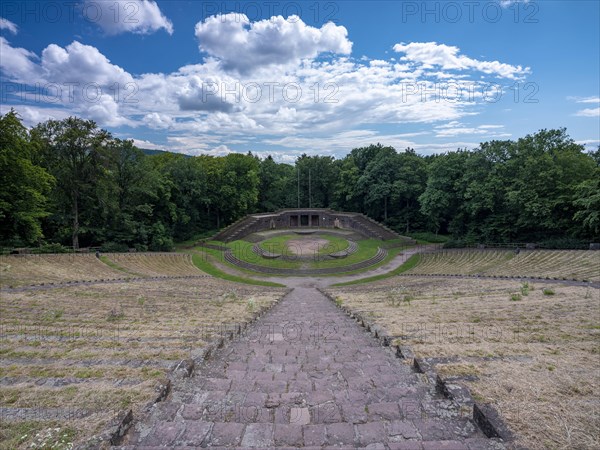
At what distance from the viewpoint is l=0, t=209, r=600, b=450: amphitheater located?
11.7ft

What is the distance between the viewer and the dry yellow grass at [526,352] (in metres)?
3.68

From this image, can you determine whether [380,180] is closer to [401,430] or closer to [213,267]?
[213,267]

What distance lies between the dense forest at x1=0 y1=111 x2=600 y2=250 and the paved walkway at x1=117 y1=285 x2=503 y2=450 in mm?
24518

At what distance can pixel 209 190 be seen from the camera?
5259cm

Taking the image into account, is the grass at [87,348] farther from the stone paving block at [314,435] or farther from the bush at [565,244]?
the bush at [565,244]

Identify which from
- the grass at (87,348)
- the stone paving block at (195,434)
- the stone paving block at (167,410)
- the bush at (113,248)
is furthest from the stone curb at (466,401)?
the bush at (113,248)

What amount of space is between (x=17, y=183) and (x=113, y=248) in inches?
477

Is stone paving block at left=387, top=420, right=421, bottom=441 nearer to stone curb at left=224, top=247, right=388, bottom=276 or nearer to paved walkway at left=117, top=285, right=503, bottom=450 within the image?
paved walkway at left=117, top=285, right=503, bottom=450

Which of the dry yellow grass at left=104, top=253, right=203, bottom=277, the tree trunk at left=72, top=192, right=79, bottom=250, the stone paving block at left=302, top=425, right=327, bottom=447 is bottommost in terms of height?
the dry yellow grass at left=104, top=253, right=203, bottom=277

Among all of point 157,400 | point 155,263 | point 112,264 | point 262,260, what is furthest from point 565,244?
point 112,264

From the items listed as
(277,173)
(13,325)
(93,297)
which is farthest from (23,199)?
(277,173)

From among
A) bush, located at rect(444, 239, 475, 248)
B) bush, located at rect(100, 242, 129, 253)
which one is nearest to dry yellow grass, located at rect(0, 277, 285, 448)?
bush, located at rect(100, 242, 129, 253)

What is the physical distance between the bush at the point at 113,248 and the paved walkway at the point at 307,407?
31.9 meters

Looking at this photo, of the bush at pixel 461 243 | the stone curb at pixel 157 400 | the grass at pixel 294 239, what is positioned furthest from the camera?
the grass at pixel 294 239
